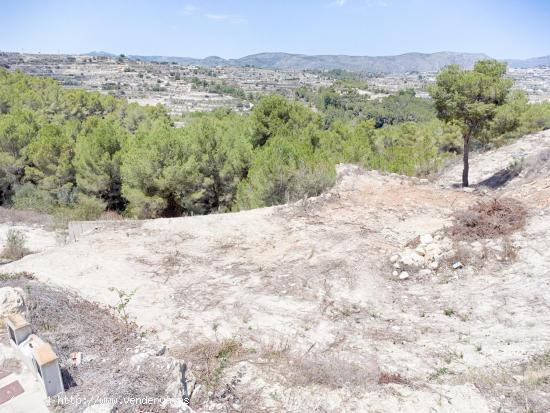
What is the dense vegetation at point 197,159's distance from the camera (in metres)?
16.8

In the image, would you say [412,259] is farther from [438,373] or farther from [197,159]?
[197,159]

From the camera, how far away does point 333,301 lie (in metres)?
8.66

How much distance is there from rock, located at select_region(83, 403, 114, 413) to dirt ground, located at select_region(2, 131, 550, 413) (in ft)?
4.51

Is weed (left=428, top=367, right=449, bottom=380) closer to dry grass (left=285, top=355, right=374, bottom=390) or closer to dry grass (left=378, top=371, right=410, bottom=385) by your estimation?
dry grass (left=378, top=371, right=410, bottom=385)

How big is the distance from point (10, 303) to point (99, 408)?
9.15 feet

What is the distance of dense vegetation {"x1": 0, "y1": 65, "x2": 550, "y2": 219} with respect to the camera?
16.8 meters

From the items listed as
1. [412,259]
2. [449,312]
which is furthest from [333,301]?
[412,259]

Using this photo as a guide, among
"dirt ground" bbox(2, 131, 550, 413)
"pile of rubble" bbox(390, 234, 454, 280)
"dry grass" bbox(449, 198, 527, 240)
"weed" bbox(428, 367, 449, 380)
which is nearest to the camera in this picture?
"dirt ground" bbox(2, 131, 550, 413)

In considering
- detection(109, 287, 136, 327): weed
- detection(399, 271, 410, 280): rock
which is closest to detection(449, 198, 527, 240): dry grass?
detection(399, 271, 410, 280): rock

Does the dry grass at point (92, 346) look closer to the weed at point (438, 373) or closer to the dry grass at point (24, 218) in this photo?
the weed at point (438, 373)

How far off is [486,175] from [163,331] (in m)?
15.8

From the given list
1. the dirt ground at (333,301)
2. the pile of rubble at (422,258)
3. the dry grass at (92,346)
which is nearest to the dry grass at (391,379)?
the dirt ground at (333,301)

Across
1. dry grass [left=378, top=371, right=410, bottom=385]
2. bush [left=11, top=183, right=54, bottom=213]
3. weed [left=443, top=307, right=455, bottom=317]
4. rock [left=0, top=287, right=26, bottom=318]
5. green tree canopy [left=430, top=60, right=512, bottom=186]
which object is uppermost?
green tree canopy [left=430, top=60, right=512, bottom=186]

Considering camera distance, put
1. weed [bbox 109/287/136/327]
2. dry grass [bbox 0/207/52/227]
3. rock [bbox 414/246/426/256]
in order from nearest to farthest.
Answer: weed [bbox 109/287/136/327] → rock [bbox 414/246/426/256] → dry grass [bbox 0/207/52/227]
